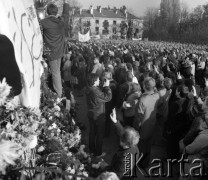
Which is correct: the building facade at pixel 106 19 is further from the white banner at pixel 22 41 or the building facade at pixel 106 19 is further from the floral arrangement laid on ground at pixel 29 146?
the white banner at pixel 22 41

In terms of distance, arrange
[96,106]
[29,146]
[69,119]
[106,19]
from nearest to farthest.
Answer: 1. [29,146]
2. [69,119]
3. [96,106]
4. [106,19]

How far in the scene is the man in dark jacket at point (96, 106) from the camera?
17.8 feet

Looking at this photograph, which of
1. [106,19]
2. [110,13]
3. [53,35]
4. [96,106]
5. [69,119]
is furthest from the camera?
[110,13]

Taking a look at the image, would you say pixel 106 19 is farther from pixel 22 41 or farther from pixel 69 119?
pixel 22 41

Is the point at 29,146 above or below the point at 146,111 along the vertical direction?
above

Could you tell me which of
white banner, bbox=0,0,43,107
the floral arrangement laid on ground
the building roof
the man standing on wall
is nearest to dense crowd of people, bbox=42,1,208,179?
the man standing on wall

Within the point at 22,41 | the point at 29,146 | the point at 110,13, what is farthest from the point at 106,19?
the point at 29,146

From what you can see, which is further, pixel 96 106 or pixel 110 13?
pixel 110 13

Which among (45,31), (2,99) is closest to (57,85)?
(45,31)

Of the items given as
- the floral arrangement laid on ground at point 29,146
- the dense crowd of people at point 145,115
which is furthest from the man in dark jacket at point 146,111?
the floral arrangement laid on ground at point 29,146

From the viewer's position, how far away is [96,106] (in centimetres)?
555

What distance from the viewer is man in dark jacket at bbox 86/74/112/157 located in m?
5.44

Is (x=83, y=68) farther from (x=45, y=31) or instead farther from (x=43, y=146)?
(x=43, y=146)

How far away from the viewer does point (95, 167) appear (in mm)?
3715
